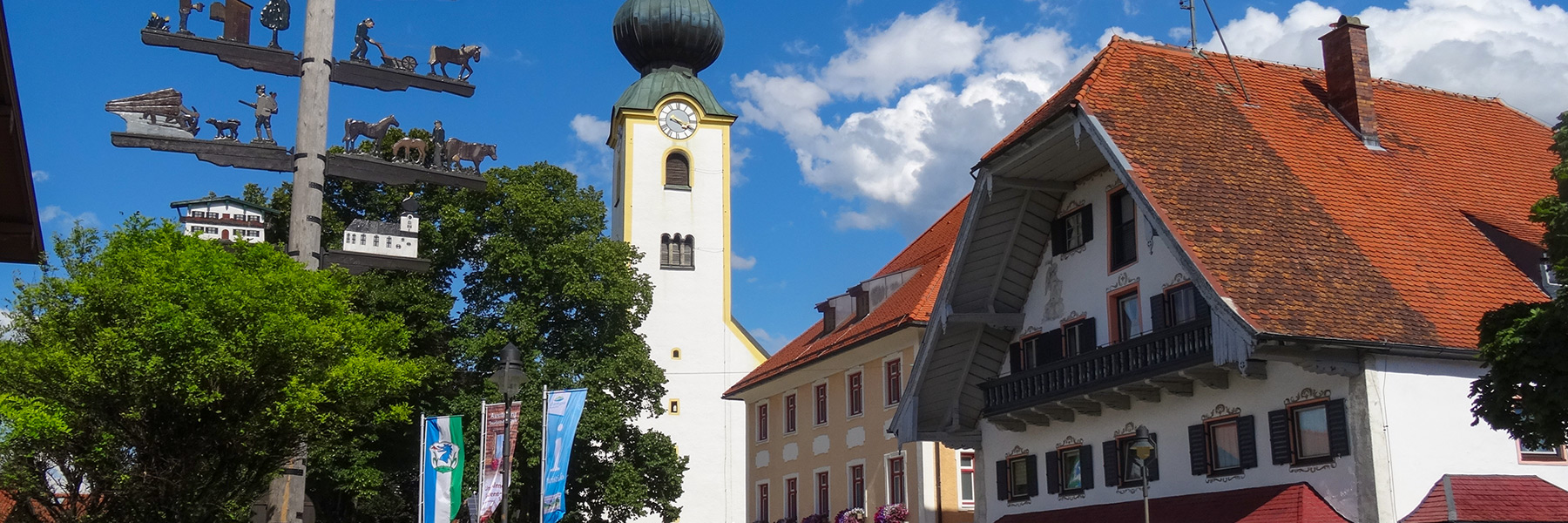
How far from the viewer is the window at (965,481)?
113 feet

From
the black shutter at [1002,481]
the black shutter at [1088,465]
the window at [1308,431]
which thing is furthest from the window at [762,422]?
the window at [1308,431]

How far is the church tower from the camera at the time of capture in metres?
58.6

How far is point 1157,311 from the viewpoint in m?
23.5

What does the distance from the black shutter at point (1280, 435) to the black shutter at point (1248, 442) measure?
1.17ft

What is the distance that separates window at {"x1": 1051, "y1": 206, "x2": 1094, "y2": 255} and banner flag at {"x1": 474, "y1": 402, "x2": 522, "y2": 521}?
9539mm

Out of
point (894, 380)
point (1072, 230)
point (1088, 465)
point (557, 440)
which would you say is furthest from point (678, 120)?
point (1088, 465)

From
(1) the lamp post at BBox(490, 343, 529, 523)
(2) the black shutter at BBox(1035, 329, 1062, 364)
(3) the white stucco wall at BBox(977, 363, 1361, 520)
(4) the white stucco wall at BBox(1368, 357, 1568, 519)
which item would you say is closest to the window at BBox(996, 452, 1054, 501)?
(3) the white stucco wall at BBox(977, 363, 1361, 520)

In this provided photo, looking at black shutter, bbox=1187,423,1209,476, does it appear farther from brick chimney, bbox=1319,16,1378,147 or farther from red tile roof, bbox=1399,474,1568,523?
Result: brick chimney, bbox=1319,16,1378,147

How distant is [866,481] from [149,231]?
62.0ft

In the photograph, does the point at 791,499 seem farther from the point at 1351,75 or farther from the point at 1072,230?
the point at 1351,75

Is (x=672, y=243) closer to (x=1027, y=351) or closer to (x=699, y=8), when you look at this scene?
(x=699, y=8)

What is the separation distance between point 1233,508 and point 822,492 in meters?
18.9

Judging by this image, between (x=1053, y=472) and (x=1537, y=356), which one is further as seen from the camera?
(x=1053, y=472)

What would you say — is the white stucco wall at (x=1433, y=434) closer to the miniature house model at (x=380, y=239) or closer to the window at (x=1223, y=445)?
the window at (x=1223, y=445)
